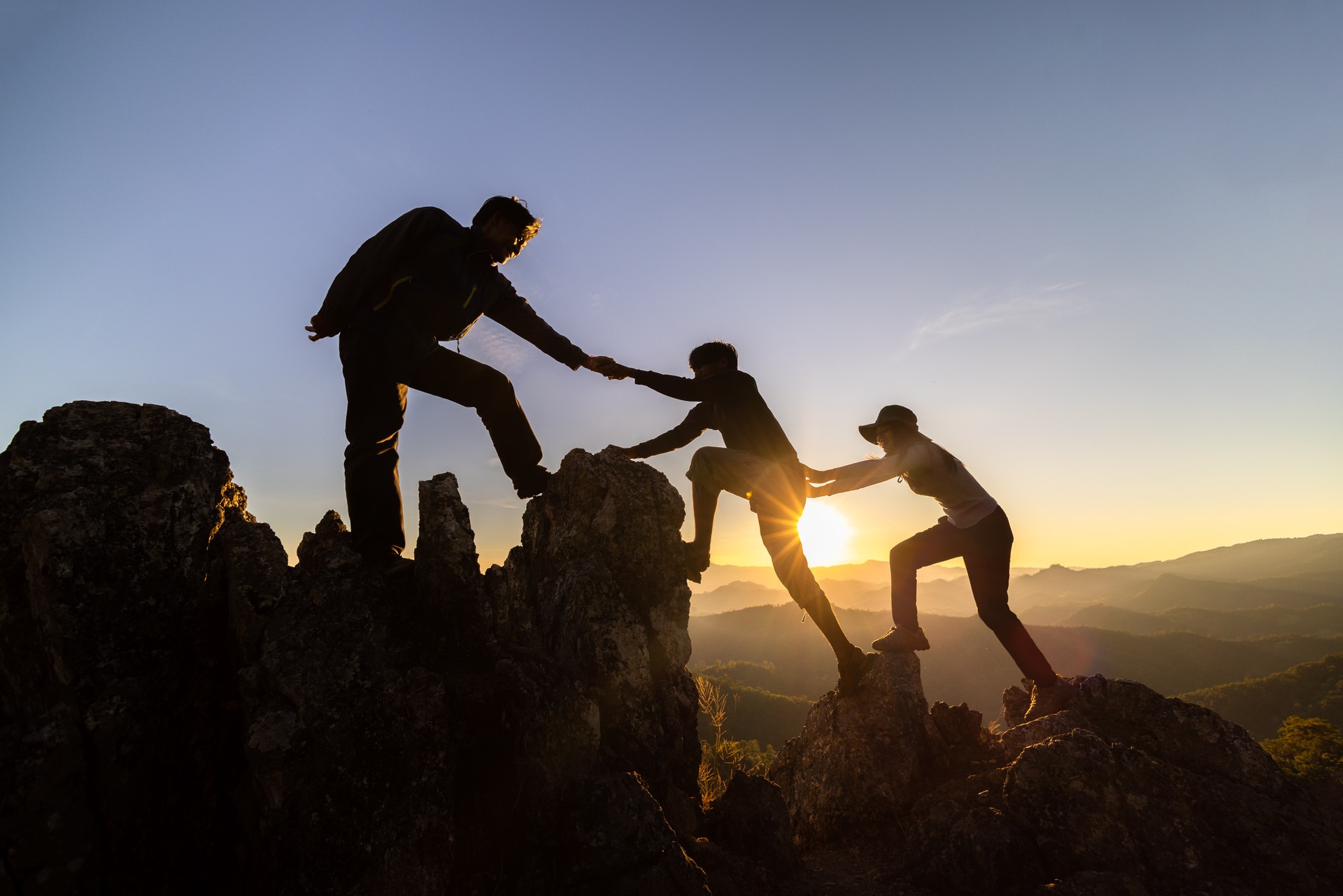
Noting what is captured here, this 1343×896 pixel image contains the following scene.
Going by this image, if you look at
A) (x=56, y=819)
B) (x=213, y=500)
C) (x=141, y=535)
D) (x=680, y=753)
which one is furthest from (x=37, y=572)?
(x=680, y=753)

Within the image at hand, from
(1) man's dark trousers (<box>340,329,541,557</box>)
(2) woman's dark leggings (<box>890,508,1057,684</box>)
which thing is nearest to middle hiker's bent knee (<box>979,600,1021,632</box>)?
(2) woman's dark leggings (<box>890,508,1057,684</box>)

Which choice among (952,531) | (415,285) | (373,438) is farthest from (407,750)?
(952,531)

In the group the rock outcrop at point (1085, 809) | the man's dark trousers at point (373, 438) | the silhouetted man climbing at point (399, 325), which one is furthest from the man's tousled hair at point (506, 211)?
the rock outcrop at point (1085, 809)

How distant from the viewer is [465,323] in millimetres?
4926

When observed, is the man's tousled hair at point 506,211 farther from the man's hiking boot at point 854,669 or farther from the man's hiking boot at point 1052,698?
the man's hiking boot at point 1052,698

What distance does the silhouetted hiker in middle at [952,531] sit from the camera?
630 centimetres

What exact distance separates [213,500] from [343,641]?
1.48 m

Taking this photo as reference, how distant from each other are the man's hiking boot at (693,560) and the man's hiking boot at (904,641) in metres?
2.55

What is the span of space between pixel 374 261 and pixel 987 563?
6.72 meters

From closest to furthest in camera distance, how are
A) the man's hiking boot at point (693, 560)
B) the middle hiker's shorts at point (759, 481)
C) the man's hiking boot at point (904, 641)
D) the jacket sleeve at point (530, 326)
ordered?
the jacket sleeve at point (530, 326)
the middle hiker's shorts at point (759, 481)
the man's hiking boot at point (693, 560)
the man's hiking boot at point (904, 641)

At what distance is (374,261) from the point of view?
4.17 m

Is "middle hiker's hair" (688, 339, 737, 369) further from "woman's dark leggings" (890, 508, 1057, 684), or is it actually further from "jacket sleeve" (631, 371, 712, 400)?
"woman's dark leggings" (890, 508, 1057, 684)

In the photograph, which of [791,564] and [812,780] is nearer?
[791,564]

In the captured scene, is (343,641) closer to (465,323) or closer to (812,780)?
(465,323)
